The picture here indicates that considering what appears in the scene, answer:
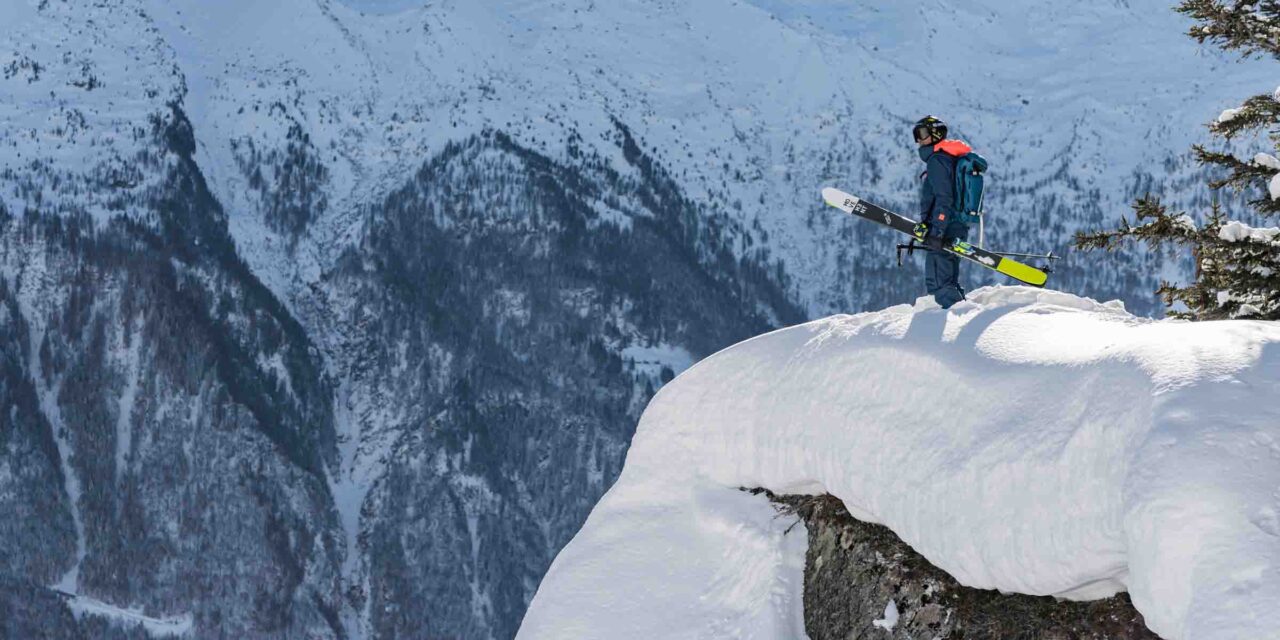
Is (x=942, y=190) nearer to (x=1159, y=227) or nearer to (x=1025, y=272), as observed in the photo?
(x=1025, y=272)

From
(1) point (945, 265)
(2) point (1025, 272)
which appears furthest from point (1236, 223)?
(2) point (1025, 272)

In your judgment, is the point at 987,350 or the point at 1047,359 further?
the point at 987,350

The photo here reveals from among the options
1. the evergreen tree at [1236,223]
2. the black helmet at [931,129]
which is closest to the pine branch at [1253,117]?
the evergreen tree at [1236,223]

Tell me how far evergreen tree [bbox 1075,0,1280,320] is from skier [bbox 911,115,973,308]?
80.7 inches

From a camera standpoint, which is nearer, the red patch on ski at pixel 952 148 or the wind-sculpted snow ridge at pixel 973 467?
the wind-sculpted snow ridge at pixel 973 467

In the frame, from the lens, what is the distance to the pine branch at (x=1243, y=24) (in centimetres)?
1265

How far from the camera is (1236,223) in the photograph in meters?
12.2

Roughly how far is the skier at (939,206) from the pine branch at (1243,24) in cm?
281

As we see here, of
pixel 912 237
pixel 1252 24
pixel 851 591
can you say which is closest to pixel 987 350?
pixel 851 591

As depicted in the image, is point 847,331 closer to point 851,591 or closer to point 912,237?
point 851,591

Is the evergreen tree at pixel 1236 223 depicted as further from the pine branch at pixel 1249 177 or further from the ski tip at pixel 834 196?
the ski tip at pixel 834 196

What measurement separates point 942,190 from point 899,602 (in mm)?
6959

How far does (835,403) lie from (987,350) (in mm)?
1253

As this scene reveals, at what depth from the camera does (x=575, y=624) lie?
11.2 meters
